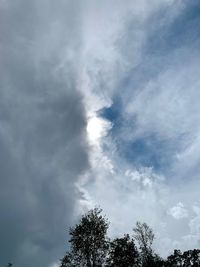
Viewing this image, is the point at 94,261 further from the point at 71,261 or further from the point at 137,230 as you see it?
the point at 137,230

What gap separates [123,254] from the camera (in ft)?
254

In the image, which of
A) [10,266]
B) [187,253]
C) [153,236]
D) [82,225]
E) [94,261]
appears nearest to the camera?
[94,261]

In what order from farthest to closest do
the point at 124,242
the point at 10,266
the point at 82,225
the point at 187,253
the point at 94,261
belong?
the point at 187,253, the point at 10,266, the point at 124,242, the point at 82,225, the point at 94,261

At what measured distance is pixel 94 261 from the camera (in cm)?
6869

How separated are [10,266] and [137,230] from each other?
5074 centimetres

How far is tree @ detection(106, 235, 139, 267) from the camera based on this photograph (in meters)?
73.9

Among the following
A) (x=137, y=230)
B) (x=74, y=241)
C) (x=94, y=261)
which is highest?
(x=137, y=230)

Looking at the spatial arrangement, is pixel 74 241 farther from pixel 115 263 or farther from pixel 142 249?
pixel 142 249

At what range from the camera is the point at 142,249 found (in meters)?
84.2

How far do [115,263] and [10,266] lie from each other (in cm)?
4971

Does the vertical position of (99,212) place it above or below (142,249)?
above

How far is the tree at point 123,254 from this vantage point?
73.9 meters

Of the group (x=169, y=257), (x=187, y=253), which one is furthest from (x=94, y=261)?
(x=187, y=253)

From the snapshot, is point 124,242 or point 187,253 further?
point 187,253
